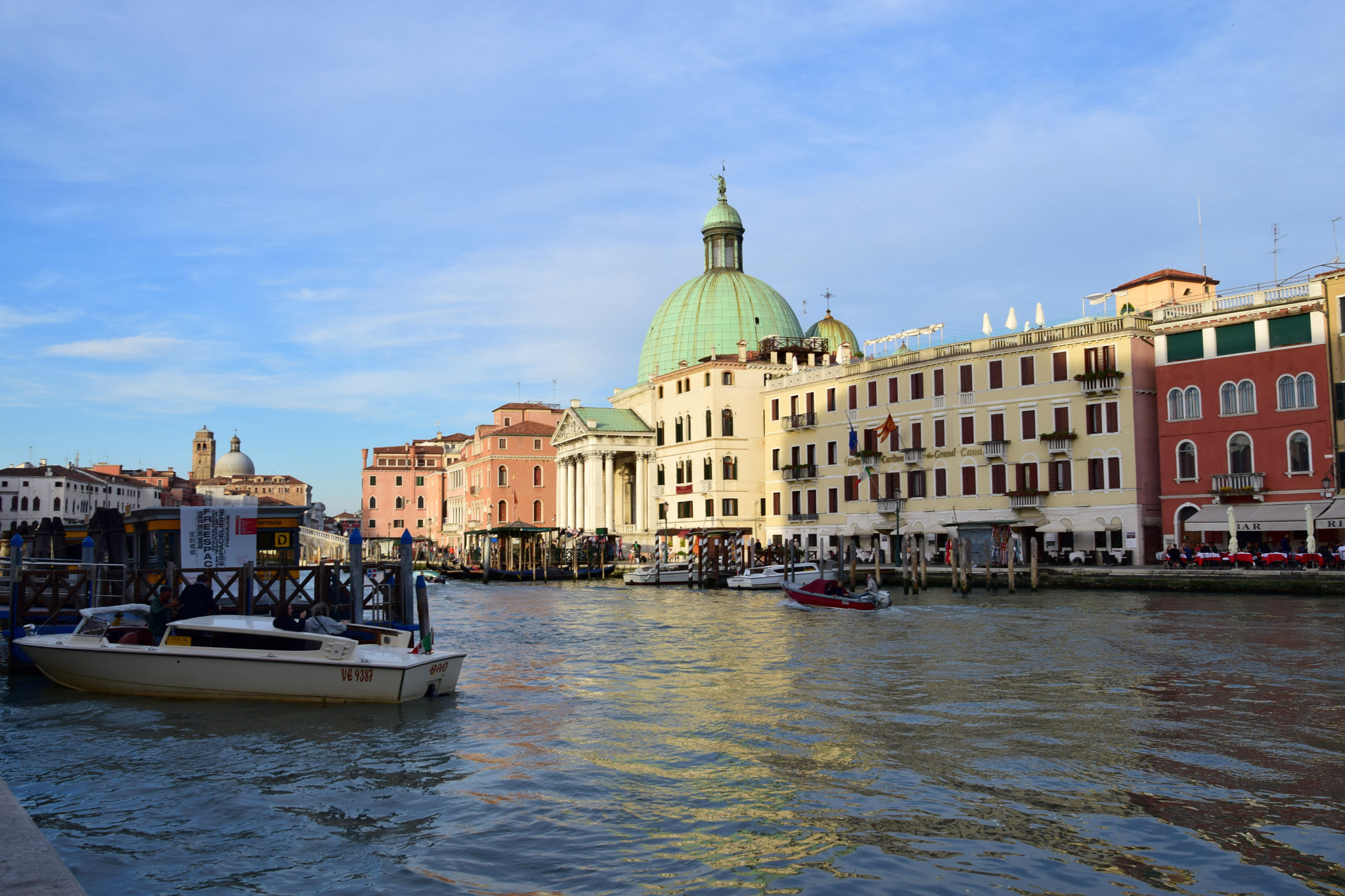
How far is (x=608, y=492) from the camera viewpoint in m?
71.5

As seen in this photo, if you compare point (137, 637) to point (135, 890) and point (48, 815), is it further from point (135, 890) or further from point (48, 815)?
point (135, 890)

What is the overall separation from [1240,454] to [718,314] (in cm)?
3790

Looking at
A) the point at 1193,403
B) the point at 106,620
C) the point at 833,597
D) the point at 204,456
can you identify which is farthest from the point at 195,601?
the point at 204,456

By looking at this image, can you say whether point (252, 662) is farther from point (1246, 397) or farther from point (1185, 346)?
point (1185, 346)

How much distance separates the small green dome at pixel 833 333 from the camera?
73875mm

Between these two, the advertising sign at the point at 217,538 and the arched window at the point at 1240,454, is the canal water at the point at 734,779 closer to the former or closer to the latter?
the advertising sign at the point at 217,538

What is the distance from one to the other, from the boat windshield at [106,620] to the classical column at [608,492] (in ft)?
171

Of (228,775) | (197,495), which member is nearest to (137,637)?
(228,775)

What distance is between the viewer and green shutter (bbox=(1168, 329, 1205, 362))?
3866 centimetres

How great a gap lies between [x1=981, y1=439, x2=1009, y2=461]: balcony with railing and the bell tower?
153309 millimetres

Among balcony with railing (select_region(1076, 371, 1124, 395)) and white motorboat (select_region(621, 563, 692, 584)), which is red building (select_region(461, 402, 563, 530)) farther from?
balcony with railing (select_region(1076, 371, 1124, 395))

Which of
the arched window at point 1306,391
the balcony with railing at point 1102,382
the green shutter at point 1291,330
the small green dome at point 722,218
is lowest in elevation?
the arched window at point 1306,391

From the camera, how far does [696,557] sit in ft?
178

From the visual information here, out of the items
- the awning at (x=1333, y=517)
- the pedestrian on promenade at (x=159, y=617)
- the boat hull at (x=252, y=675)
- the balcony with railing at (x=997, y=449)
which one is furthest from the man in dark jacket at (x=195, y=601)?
the balcony with railing at (x=997, y=449)
